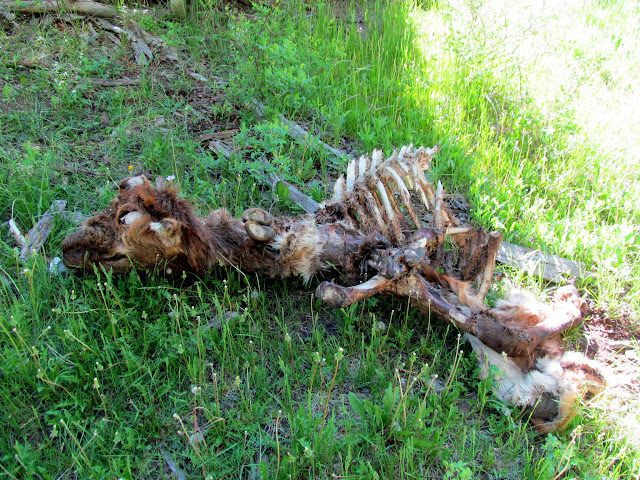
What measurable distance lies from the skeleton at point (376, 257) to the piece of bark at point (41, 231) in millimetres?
571

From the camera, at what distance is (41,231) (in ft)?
10.4

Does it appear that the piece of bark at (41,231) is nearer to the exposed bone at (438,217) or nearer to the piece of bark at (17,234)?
the piece of bark at (17,234)

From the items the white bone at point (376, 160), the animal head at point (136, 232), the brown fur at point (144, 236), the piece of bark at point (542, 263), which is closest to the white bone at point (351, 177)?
the white bone at point (376, 160)

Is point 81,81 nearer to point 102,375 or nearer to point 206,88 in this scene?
point 206,88

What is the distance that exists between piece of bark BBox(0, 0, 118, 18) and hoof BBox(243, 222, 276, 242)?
12.8ft

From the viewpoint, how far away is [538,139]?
471cm

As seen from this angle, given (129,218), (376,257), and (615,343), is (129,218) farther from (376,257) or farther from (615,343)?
(615,343)

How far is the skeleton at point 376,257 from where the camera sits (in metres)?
2.59

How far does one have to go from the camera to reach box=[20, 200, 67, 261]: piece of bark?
3006 mm

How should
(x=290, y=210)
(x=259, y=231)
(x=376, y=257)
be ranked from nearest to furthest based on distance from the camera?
(x=259, y=231) < (x=376, y=257) < (x=290, y=210)

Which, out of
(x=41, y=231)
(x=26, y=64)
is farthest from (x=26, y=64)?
(x=41, y=231)

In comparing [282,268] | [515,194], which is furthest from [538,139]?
[282,268]

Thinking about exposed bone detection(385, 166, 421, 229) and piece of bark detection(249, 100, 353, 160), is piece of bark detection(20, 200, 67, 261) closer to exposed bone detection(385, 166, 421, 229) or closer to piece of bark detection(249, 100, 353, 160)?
piece of bark detection(249, 100, 353, 160)

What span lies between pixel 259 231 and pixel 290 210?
3.10 feet
